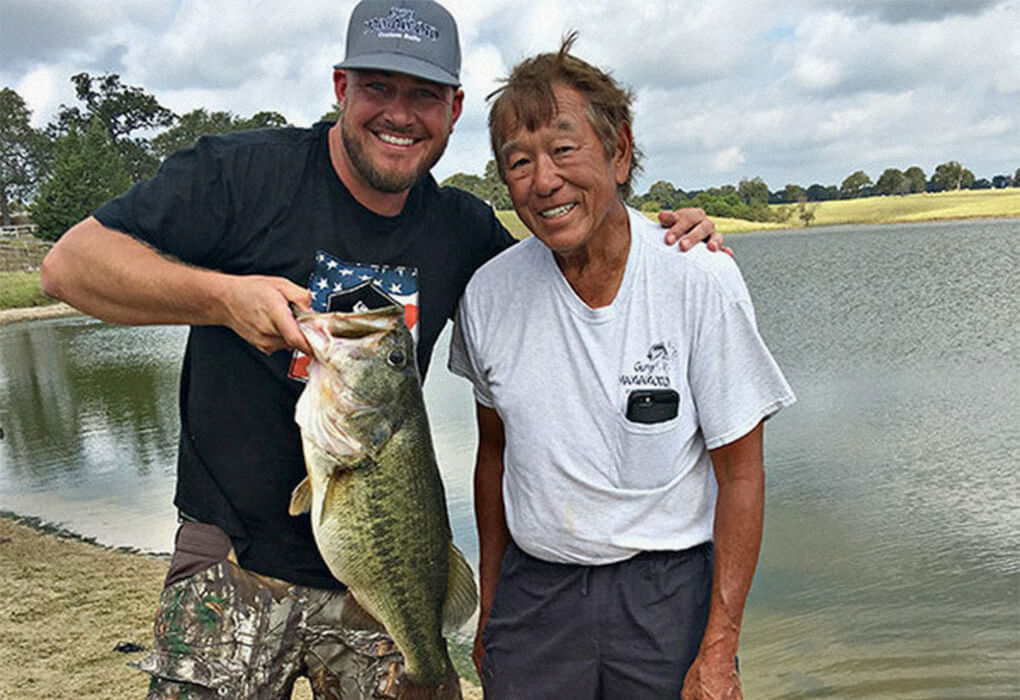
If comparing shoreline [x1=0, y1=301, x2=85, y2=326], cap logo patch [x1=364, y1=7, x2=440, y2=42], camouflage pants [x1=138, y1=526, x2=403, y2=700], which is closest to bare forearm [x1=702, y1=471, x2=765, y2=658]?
camouflage pants [x1=138, y1=526, x2=403, y2=700]

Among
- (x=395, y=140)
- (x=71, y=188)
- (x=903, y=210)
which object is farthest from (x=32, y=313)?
(x=903, y=210)

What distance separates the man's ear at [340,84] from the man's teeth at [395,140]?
0.75 ft

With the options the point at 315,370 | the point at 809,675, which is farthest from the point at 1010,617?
the point at 315,370

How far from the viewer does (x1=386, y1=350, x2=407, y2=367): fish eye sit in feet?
8.89

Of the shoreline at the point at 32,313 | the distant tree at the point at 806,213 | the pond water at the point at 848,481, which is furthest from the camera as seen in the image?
the distant tree at the point at 806,213

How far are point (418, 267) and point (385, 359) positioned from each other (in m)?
0.50

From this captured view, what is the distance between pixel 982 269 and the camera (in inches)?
1261

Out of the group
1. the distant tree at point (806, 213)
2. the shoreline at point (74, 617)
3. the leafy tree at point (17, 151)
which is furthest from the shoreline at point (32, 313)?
the distant tree at point (806, 213)

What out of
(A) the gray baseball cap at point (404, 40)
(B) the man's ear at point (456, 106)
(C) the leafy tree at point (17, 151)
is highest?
(C) the leafy tree at point (17, 151)

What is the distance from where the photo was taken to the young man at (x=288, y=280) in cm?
288

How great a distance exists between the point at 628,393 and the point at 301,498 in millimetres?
1088

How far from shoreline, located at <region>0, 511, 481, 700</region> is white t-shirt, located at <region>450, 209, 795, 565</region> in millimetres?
3151

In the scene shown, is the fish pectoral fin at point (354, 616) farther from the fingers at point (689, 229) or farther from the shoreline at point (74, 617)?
the shoreline at point (74, 617)

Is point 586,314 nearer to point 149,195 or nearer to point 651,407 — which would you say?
point 651,407
